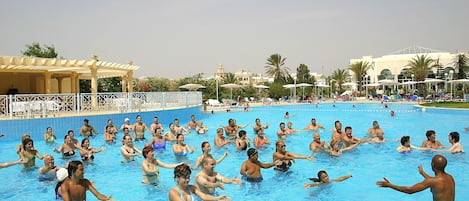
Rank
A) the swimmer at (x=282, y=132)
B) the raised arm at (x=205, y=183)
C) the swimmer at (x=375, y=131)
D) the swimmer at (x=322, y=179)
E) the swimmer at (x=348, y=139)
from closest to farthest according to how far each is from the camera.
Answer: the raised arm at (x=205, y=183), the swimmer at (x=322, y=179), the swimmer at (x=348, y=139), the swimmer at (x=375, y=131), the swimmer at (x=282, y=132)

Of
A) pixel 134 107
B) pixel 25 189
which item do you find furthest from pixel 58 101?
pixel 25 189

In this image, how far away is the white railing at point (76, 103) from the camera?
50.6 feet

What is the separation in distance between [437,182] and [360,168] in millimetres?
5393

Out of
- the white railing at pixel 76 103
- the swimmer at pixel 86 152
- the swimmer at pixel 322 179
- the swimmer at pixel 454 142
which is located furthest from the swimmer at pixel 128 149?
the swimmer at pixel 454 142

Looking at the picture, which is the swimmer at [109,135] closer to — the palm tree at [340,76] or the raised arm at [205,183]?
the raised arm at [205,183]

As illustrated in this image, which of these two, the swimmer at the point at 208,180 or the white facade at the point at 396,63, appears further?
the white facade at the point at 396,63

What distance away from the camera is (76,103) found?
1720cm

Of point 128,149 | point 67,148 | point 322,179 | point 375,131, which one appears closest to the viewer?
point 322,179

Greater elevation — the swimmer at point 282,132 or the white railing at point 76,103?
the white railing at point 76,103

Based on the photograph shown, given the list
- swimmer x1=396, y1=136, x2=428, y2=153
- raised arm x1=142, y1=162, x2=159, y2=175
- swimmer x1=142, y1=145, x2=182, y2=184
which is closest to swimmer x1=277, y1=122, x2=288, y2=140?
swimmer x1=396, y1=136, x2=428, y2=153

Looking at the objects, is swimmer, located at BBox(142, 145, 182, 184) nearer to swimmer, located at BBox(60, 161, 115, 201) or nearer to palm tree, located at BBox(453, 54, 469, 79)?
swimmer, located at BBox(60, 161, 115, 201)

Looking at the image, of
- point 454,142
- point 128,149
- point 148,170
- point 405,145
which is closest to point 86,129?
point 128,149

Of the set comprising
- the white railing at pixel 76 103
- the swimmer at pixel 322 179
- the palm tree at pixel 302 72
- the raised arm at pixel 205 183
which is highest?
the palm tree at pixel 302 72

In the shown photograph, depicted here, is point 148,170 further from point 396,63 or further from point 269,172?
point 396,63
